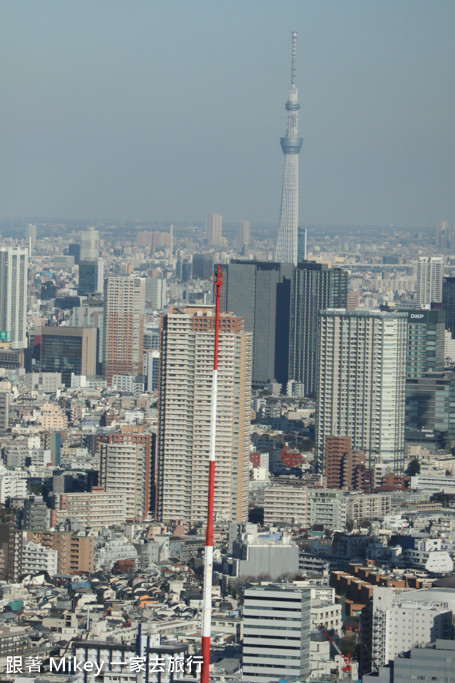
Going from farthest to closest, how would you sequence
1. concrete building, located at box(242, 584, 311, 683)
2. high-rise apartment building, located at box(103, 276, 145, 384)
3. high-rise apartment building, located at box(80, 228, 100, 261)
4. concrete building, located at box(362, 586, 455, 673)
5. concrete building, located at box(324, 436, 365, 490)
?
1. high-rise apartment building, located at box(80, 228, 100, 261)
2. high-rise apartment building, located at box(103, 276, 145, 384)
3. concrete building, located at box(324, 436, 365, 490)
4. concrete building, located at box(362, 586, 455, 673)
5. concrete building, located at box(242, 584, 311, 683)

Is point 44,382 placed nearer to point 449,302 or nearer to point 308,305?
point 308,305

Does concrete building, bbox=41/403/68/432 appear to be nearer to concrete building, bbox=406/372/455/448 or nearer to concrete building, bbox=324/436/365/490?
concrete building, bbox=406/372/455/448

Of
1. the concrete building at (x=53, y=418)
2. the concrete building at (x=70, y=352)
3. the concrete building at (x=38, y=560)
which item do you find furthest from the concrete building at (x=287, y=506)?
the concrete building at (x=70, y=352)

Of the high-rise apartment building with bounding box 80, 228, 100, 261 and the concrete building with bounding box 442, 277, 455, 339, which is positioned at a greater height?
the high-rise apartment building with bounding box 80, 228, 100, 261

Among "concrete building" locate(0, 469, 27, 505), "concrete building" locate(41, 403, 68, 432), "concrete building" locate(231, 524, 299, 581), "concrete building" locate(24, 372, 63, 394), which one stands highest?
"concrete building" locate(24, 372, 63, 394)

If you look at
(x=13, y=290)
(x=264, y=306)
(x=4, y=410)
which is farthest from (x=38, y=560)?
(x=13, y=290)

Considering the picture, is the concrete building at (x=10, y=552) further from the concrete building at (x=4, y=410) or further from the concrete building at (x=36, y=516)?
the concrete building at (x=4, y=410)

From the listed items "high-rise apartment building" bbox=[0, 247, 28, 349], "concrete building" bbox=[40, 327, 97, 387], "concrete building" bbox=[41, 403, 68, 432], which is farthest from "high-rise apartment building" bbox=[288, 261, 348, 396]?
"high-rise apartment building" bbox=[0, 247, 28, 349]

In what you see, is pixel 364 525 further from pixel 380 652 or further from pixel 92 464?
pixel 380 652
